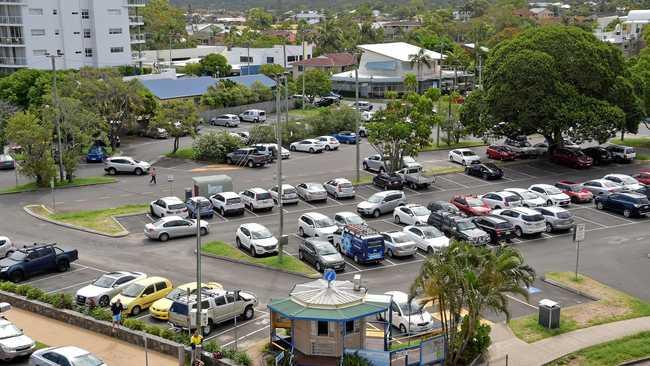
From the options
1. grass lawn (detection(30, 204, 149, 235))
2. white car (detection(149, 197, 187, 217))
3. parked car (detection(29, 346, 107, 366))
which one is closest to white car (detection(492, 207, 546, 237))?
white car (detection(149, 197, 187, 217))

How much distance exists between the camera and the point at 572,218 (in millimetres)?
40719

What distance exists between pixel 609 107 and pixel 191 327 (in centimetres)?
4035

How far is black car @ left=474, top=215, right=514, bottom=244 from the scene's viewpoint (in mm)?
38125

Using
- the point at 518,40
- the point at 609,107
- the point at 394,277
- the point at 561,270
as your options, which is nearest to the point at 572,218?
the point at 561,270

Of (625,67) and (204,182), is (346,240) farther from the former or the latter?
(625,67)

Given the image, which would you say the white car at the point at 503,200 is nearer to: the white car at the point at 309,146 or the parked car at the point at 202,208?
the parked car at the point at 202,208

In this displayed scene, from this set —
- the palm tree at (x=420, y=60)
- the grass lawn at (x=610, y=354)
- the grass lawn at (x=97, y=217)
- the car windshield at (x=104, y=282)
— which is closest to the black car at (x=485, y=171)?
the grass lawn at (x=97, y=217)

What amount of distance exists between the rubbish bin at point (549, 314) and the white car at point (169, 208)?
2184 centimetres

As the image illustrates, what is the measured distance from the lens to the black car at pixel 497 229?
38.1 m

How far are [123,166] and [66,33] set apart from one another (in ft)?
147

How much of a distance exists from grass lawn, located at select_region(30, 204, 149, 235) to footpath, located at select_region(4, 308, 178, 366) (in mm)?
12368

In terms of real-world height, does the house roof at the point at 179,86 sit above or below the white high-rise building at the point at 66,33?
below

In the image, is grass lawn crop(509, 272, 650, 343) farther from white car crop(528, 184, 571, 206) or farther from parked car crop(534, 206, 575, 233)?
white car crop(528, 184, 571, 206)

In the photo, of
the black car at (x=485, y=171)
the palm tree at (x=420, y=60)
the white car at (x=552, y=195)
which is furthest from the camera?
the palm tree at (x=420, y=60)
